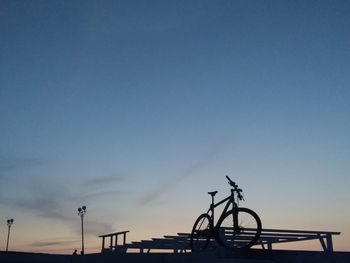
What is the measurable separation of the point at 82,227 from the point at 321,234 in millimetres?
44173

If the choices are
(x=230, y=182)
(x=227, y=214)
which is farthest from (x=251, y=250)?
(x=230, y=182)

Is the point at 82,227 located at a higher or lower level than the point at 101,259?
higher

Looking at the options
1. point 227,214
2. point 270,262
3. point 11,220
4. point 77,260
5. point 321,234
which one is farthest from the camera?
point 11,220

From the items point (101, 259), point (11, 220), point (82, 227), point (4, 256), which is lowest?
point (101, 259)

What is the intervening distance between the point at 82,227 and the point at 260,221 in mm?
47120

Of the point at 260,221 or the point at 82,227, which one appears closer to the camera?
the point at 260,221

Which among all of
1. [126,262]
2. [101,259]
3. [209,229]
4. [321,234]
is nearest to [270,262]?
[209,229]

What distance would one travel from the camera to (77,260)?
15.8m

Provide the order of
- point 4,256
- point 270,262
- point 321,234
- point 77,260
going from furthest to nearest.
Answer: point 4,256 → point 321,234 → point 77,260 → point 270,262

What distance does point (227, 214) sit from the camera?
13.3 m

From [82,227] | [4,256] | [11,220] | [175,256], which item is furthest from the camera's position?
[11,220]

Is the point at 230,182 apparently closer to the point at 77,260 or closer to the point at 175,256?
the point at 175,256

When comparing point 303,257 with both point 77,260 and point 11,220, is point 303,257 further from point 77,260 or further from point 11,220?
point 11,220

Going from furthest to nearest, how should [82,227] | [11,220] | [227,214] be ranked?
[11,220] < [82,227] < [227,214]
